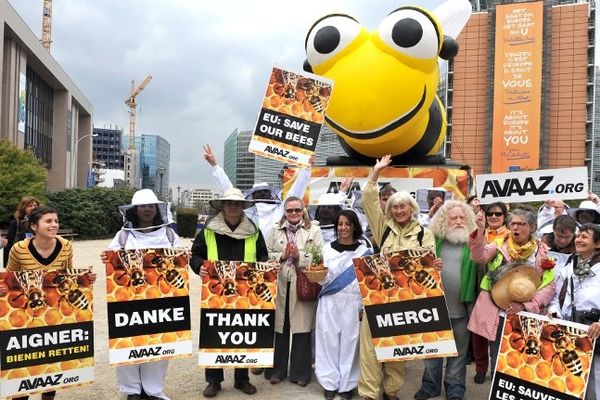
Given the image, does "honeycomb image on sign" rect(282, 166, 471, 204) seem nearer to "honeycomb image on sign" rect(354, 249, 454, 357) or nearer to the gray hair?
the gray hair

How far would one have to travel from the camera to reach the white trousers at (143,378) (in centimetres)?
462

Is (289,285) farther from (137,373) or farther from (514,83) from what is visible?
(514,83)

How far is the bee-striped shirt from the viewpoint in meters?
4.14

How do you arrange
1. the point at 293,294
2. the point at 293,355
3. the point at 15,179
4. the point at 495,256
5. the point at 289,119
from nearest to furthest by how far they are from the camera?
1. the point at 495,256
2. the point at 293,294
3. the point at 293,355
4. the point at 289,119
5. the point at 15,179

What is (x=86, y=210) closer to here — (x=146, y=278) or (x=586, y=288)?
(x=146, y=278)

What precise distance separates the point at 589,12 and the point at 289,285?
64.3 metres

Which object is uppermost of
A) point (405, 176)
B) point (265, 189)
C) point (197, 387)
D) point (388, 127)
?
point (388, 127)

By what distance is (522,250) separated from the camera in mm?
4488

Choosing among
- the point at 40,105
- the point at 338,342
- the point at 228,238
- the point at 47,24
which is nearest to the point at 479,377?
the point at 338,342

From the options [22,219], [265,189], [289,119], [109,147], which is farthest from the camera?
[109,147]

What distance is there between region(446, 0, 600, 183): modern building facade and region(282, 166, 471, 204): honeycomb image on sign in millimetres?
50657

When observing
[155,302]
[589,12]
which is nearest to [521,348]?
[155,302]

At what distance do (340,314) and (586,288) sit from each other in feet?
6.61

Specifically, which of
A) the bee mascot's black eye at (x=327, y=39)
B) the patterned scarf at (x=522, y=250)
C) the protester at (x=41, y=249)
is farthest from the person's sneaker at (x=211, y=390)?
the bee mascot's black eye at (x=327, y=39)
